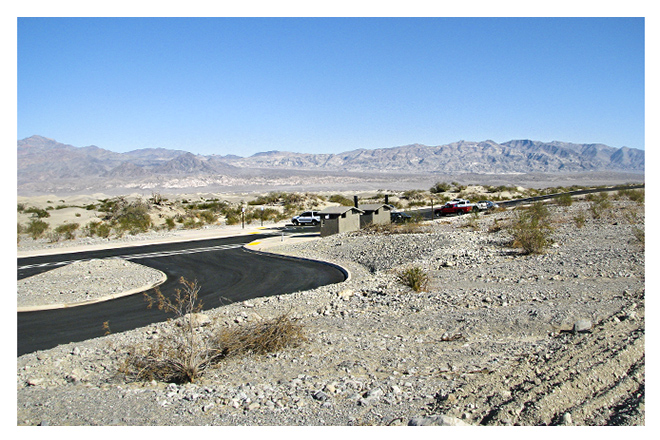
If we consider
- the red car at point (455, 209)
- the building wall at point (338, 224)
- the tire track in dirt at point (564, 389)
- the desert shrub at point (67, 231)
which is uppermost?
the red car at point (455, 209)

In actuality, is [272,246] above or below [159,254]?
above

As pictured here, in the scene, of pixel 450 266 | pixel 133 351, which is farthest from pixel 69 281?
pixel 450 266

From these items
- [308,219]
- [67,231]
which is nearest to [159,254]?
[67,231]

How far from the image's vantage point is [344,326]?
12.4 metres

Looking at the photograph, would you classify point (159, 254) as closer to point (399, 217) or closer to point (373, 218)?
point (373, 218)

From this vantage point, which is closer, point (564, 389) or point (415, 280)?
point (564, 389)

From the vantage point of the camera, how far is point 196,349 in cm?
922

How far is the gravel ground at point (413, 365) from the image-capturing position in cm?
702

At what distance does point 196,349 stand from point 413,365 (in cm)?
416

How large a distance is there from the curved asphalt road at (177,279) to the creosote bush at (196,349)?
4.53m

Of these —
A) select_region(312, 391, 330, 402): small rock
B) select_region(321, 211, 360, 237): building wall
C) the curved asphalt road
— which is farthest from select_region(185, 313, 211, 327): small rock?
select_region(321, 211, 360, 237): building wall

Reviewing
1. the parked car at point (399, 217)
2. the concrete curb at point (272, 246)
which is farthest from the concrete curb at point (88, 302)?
the parked car at point (399, 217)

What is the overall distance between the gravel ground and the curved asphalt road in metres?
2.11

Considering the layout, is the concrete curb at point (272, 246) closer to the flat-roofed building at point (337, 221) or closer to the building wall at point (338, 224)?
the building wall at point (338, 224)
